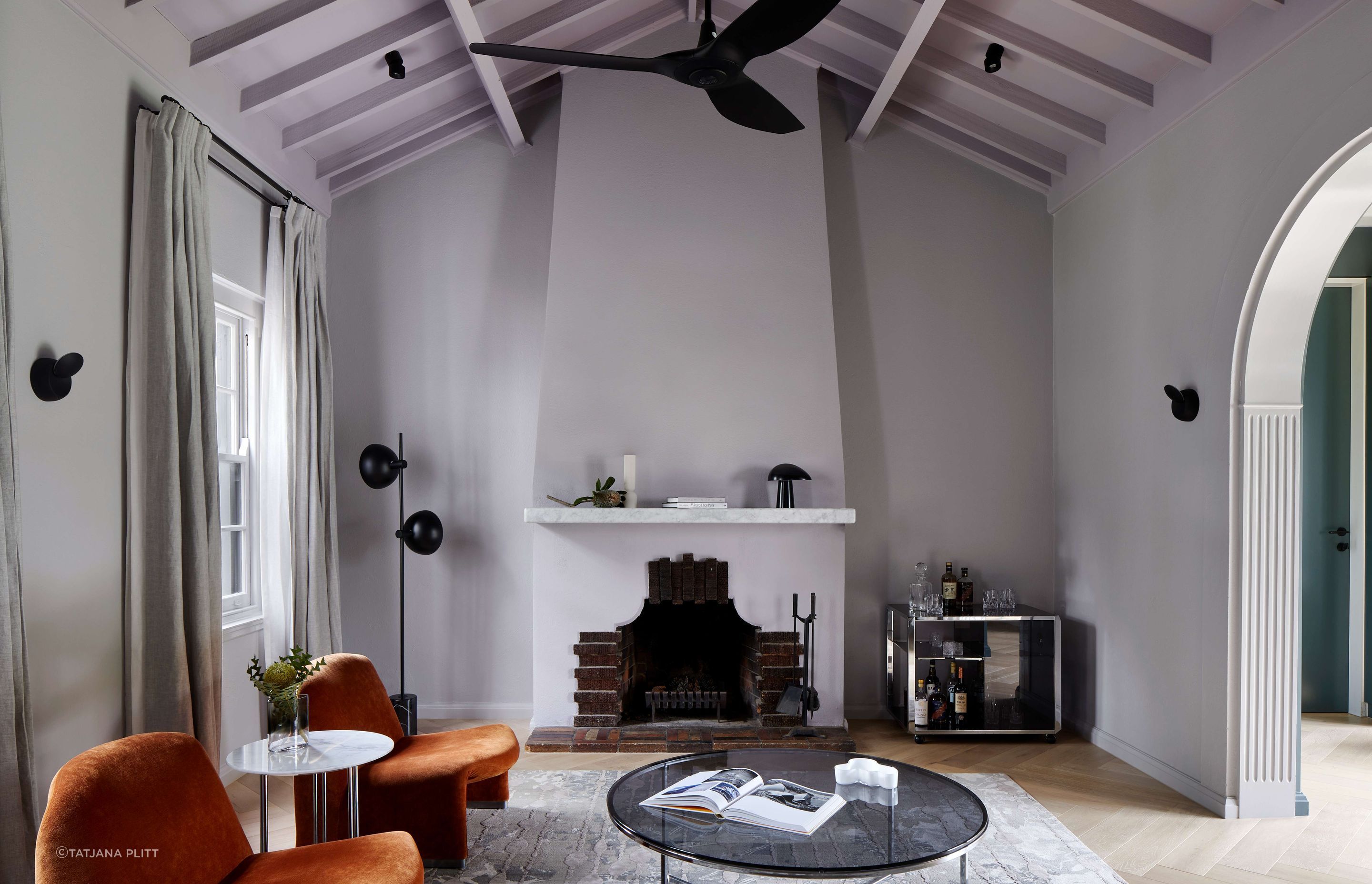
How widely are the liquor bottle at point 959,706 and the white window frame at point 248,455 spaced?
11.8 ft

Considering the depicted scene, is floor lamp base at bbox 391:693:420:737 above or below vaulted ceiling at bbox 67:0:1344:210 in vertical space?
below

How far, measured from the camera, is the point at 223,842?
224 centimetres

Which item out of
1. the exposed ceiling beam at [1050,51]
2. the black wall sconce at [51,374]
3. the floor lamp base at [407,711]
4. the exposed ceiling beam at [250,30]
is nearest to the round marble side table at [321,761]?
the black wall sconce at [51,374]

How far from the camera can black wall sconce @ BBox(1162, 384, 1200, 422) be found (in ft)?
12.6

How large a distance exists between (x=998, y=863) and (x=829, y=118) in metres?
4.18

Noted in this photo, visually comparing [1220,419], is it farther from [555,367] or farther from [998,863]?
[555,367]

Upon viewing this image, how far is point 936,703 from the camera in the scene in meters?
4.75

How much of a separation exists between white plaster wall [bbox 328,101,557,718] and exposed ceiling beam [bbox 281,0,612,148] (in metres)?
0.76

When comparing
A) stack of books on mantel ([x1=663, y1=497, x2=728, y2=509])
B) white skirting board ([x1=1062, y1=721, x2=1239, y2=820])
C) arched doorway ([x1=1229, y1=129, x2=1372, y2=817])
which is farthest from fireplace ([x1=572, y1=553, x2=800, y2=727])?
arched doorway ([x1=1229, y1=129, x2=1372, y2=817])

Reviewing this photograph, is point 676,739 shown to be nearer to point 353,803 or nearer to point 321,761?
point 353,803

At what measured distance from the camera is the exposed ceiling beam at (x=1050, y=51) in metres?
4.08

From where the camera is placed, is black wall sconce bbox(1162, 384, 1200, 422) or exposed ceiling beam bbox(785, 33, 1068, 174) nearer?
black wall sconce bbox(1162, 384, 1200, 422)

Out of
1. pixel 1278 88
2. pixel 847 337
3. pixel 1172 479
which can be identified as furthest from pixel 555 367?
pixel 1278 88

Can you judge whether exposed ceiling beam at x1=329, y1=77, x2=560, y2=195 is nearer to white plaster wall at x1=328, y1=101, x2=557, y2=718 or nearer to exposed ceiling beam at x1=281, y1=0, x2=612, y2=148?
white plaster wall at x1=328, y1=101, x2=557, y2=718
